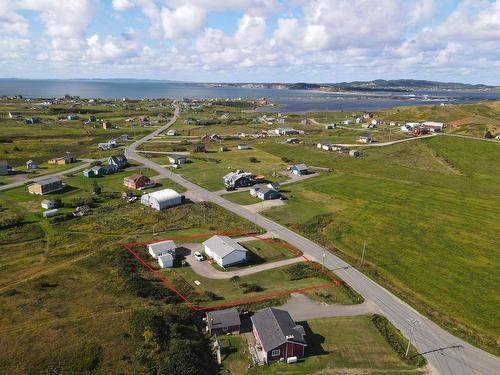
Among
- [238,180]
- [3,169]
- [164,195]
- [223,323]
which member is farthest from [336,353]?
[3,169]

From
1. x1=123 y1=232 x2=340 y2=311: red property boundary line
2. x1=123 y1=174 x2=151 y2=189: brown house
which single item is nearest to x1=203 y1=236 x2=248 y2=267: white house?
x1=123 y1=232 x2=340 y2=311: red property boundary line

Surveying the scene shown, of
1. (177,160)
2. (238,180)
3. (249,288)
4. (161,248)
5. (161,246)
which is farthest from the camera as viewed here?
(177,160)

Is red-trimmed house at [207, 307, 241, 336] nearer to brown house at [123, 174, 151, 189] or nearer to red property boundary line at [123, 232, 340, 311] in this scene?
red property boundary line at [123, 232, 340, 311]

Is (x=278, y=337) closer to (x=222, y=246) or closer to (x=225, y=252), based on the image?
(x=225, y=252)

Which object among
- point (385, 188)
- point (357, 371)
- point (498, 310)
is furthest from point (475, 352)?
point (385, 188)

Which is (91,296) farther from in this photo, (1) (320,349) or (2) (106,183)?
(2) (106,183)

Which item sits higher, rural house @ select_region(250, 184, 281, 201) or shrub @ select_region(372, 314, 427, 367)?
rural house @ select_region(250, 184, 281, 201)
